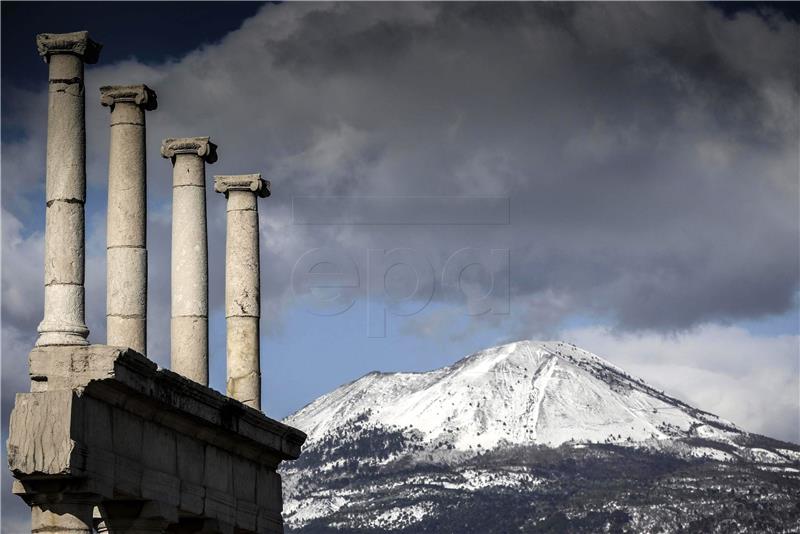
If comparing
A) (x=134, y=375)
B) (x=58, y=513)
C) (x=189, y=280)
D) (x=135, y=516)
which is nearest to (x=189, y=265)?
(x=189, y=280)

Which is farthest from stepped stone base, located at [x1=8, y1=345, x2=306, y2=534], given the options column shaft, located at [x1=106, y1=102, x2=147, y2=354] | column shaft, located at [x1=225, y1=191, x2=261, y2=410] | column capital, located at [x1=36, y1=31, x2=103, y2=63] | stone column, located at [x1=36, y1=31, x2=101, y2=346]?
column capital, located at [x1=36, y1=31, x2=103, y2=63]

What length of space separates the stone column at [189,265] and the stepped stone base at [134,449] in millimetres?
2421

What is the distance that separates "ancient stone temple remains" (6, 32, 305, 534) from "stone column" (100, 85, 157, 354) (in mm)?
30

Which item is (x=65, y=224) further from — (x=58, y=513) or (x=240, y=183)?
(x=240, y=183)

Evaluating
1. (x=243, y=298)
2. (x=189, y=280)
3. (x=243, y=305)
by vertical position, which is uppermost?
(x=243, y=298)

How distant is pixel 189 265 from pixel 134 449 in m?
8.47

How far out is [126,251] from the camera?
3831 centimetres

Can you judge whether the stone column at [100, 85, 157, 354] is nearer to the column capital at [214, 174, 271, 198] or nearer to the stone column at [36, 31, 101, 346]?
the stone column at [36, 31, 101, 346]

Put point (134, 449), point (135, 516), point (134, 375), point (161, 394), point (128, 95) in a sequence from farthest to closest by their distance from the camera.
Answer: point (128, 95) → point (135, 516) → point (161, 394) → point (134, 449) → point (134, 375)

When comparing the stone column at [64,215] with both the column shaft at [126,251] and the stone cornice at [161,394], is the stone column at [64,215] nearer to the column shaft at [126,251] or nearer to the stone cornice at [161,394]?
the stone cornice at [161,394]

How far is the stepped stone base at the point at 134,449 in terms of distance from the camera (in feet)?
105

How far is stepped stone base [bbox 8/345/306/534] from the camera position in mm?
31891

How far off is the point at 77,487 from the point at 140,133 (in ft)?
31.4

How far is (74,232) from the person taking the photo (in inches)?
1359
